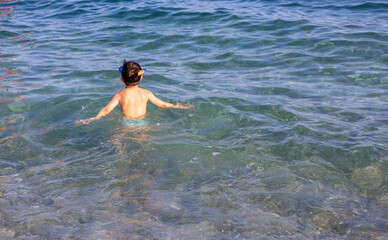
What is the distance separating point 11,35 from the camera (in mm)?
11352

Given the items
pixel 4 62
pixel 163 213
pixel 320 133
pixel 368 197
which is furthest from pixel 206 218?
pixel 4 62

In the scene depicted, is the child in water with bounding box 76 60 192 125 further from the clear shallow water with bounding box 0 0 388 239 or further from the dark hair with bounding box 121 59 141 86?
the clear shallow water with bounding box 0 0 388 239

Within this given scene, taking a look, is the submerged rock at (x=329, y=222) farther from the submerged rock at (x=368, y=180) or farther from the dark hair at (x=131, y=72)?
the dark hair at (x=131, y=72)

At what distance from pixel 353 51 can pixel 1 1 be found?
15372 mm

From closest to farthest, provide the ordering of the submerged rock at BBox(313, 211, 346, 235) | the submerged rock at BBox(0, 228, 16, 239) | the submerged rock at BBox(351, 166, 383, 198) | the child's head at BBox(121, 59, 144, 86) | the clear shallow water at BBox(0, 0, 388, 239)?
the submerged rock at BBox(0, 228, 16, 239)
the submerged rock at BBox(313, 211, 346, 235)
the clear shallow water at BBox(0, 0, 388, 239)
the submerged rock at BBox(351, 166, 383, 198)
the child's head at BBox(121, 59, 144, 86)

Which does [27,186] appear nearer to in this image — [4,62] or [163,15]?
[4,62]

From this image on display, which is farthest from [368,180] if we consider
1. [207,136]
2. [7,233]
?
[7,233]

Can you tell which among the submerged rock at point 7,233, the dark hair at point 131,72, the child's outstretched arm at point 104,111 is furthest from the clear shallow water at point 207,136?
the dark hair at point 131,72

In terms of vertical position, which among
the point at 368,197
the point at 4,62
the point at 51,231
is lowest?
the point at 368,197

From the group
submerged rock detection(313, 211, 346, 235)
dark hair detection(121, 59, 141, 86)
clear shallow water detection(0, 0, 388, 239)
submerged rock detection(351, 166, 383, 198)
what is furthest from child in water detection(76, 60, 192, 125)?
submerged rock detection(313, 211, 346, 235)

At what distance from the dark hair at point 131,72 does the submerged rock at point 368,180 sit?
3.30 metres

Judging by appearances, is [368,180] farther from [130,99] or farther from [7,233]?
[7,233]

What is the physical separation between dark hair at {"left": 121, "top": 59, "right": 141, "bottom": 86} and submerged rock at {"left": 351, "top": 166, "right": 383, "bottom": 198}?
3.30 metres

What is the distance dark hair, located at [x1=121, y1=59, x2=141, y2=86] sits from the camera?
17.8 ft
